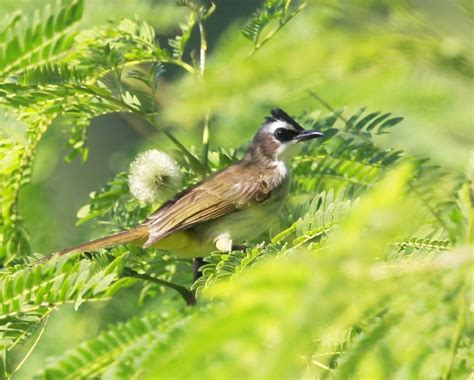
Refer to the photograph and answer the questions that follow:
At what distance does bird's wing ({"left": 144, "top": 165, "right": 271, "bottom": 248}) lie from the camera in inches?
107

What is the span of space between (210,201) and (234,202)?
0.22 meters

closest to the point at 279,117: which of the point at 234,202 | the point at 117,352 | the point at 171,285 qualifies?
the point at 234,202

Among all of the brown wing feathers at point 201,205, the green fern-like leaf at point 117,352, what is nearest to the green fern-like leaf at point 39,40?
the brown wing feathers at point 201,205

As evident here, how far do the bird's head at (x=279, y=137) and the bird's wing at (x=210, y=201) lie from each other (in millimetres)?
131

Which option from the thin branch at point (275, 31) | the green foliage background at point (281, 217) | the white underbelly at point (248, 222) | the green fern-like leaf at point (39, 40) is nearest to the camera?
the green foliage background at point (281, 217)

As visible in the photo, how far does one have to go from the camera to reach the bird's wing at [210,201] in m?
2.73

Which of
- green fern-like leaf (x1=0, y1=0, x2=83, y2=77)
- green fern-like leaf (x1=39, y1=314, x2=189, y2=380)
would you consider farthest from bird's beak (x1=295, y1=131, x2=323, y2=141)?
green fern-like leaf (x1=39, y1=314, x2=189, y2=380)

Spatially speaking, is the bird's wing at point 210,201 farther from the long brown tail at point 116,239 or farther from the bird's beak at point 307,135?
the bird's beak at point 307,135

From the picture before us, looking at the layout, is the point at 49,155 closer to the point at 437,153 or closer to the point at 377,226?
the point at 437,153

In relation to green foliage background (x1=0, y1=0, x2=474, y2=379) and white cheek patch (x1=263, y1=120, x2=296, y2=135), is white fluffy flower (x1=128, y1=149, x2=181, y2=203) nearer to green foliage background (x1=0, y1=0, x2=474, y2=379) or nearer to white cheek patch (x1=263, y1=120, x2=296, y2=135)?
green foliage background (x1=0, y1=0, x2=474, y2=379)

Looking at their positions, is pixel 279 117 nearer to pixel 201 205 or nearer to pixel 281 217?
pixel 201 205

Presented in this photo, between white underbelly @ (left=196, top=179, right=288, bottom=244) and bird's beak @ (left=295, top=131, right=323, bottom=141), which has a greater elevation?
bird's beak @ (left=295, top=131, right=323, bottom=141)

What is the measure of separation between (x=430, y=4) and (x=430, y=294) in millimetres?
325

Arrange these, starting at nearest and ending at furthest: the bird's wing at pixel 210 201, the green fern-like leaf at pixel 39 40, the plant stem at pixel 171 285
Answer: the green fern-like leaf at pixel 39 40
the plant stem at pixel 171 285
the bird's wing at pixel 210 201
